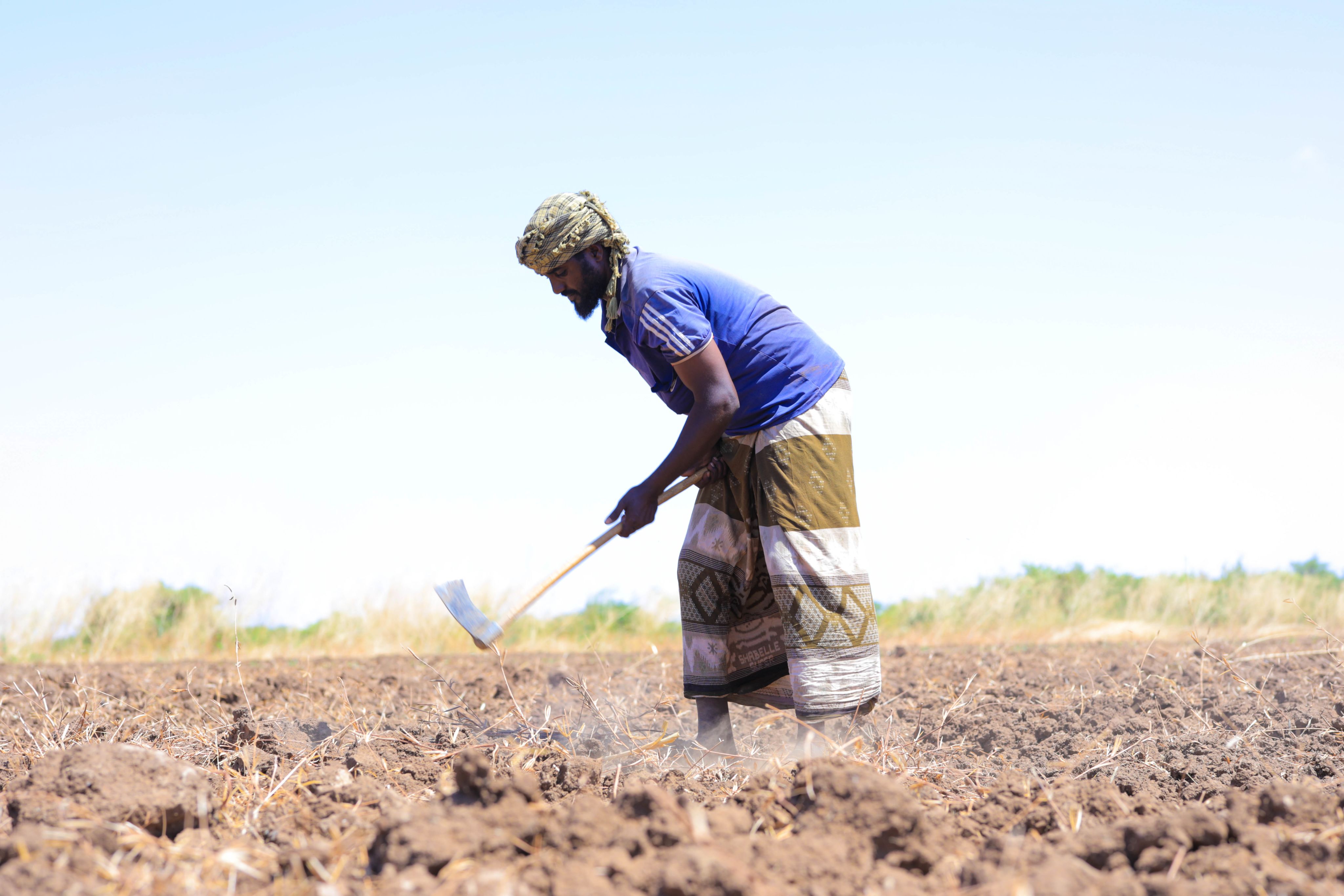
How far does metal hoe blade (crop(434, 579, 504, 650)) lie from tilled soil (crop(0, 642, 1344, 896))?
1.02 feet

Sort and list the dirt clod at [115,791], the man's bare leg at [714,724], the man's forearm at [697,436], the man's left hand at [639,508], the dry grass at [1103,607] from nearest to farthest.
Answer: the dirt clod at [115,791] < the man's forearm at [697,436] < the man's left hand at [639,508] < the man's bare leg at [714,724] < the dry grass at [1103,607]

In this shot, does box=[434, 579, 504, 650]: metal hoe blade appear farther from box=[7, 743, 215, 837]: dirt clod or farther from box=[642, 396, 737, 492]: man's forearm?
box=[7, 743, 215, 837]: dirt clod

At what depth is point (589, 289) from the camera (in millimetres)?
3301

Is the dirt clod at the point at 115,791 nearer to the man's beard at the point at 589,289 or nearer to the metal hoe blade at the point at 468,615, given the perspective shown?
the metal hoe blade at the point at 468,615

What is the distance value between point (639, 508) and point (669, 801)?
149 cm

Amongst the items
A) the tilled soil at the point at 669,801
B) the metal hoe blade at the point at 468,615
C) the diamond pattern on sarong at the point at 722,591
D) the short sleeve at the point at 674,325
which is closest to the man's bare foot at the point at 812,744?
the tilled soil at the point at 669,801

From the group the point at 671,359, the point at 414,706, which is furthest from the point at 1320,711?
the point at 414,706

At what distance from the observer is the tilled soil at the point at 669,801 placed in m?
A: 1.62

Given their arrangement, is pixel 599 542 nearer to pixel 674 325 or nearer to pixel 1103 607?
pixel 674 325

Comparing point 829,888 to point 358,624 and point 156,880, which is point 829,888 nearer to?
point 156,880

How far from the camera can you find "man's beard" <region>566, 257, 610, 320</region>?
3252 mm

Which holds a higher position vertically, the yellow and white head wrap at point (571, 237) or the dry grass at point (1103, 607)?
the yellow and white head wrap at point (571, 237)

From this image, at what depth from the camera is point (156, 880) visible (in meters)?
1.63

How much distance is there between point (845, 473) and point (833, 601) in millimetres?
418
